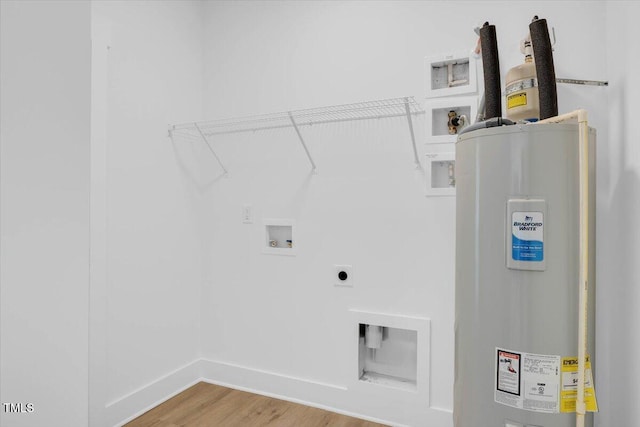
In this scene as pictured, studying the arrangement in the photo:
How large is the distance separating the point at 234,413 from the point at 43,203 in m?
2.21

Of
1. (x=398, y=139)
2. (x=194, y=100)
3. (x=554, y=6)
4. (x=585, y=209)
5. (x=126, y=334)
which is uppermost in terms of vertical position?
(x=554, y=6)

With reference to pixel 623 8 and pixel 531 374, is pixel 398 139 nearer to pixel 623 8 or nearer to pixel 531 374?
pixel 623 8

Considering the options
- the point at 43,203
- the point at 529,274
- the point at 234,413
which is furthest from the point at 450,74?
the point at 234,413

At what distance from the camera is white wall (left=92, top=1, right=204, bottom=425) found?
187 cm

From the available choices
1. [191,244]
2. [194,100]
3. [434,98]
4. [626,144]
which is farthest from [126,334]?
[626,144]

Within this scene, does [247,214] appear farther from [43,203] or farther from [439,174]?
[43,203]

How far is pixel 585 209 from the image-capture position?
1093 millimetres

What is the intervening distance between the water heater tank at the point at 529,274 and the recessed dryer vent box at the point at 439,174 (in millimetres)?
668

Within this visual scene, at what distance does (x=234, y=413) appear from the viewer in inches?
81.5

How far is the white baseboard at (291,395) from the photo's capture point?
6.29ft

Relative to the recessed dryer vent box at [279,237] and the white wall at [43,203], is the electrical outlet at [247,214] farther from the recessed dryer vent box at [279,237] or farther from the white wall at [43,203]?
the white wall at [43,203]

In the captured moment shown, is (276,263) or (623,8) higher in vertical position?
(623,8)

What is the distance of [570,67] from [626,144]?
482mm

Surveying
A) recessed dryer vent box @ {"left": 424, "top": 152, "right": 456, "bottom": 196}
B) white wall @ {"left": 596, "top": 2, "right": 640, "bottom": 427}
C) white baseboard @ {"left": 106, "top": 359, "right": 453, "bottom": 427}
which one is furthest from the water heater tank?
white baseboard @ {"left": 106, "top": 359, "right": 453, "bottom": 427}
